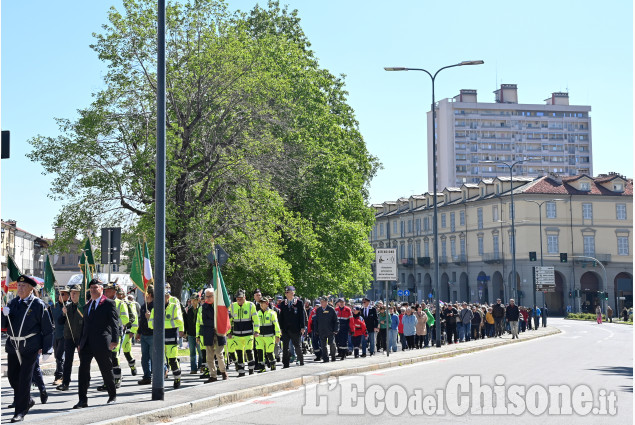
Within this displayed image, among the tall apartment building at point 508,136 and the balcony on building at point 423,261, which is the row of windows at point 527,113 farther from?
the balcony on building at point 423,261

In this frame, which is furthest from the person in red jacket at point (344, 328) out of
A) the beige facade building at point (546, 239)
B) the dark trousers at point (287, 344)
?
the beige facade building at point (546, 239)

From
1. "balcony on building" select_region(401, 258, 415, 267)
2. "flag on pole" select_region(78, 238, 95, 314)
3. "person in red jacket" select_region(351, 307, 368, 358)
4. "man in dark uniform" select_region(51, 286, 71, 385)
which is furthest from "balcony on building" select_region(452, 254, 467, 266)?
"flag on pole" select_region(78, 238, 95, 314)

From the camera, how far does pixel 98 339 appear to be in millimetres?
12797

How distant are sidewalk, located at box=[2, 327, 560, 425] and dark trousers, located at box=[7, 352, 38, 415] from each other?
0.27m

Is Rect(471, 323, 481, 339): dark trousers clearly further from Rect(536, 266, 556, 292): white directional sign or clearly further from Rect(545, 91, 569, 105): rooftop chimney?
Rect(545, 91, 569, 105): rooftop chimney

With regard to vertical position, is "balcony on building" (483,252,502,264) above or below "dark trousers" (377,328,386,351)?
above

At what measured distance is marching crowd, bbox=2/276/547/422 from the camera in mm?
11461

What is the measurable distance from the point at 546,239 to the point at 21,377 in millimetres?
81496

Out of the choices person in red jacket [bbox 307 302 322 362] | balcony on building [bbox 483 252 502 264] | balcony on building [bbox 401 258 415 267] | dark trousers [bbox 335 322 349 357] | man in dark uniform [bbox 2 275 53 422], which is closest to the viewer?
man in dark uniform [bbox 2 275 53 422]

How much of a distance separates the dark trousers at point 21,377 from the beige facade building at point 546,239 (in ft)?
240

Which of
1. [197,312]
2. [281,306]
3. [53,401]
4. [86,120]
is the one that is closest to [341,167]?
[86,120]

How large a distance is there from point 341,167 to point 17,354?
2927 centimetres

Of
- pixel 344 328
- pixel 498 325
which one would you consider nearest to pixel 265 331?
pixel 344 328

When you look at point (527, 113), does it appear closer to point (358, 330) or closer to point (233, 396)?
point (358, 330)
